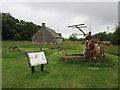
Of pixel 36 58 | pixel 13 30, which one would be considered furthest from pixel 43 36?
pixel 36 58

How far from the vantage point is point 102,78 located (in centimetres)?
531

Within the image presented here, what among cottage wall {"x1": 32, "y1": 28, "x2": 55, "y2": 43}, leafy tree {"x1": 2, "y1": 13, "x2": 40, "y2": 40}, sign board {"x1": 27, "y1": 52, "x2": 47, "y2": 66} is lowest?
sign board {"x1": 27, "y1": 52, "x2": 47, "y2": 66}

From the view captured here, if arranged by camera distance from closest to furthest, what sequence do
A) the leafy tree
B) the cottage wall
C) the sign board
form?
1. the sign board
2. the cottage wall
3. the leafy tree

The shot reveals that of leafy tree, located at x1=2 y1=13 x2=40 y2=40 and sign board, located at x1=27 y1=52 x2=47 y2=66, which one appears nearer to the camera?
sign board, located at x1=27 y1=52 x2=47 y2=66

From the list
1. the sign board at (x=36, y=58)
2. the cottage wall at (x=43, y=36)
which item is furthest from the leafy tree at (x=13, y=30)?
the sign board at (x=36, y=58)

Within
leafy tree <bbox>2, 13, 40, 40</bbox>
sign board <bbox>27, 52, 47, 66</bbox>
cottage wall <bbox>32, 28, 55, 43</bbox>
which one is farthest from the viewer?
leafy tree <bbox>2, 13, 40, 40</bbox>

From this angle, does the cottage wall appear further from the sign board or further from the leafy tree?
the sign board

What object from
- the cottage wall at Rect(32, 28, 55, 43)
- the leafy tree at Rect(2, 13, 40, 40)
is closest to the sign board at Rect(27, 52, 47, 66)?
the cottage wall at Rect(32, 28, 55, 43)

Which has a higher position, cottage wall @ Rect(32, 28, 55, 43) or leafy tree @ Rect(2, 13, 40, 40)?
leafy tree @ Rect(2, 13, 40, 40)

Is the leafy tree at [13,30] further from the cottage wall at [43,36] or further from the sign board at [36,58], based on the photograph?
the sign board at [36,58]

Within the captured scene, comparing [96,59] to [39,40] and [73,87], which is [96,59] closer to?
[73,87]

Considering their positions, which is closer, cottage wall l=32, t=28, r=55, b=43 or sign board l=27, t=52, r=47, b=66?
sign board l=27, t=52, r=47, b=66

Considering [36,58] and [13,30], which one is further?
[13,30]

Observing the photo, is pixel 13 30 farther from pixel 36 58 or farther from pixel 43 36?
pixel 36 58
